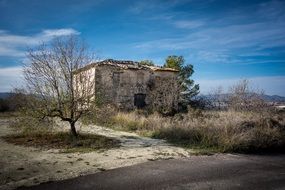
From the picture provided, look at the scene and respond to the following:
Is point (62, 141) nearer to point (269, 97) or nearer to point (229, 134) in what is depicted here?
point (229, 134)

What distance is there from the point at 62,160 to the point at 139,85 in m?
21.7

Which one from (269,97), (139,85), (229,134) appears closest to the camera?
(229,134)

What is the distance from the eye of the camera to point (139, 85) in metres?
30.8

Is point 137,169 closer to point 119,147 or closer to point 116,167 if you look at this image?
point 116,167

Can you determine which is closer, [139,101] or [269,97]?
[269,97]

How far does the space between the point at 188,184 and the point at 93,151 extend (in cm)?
468

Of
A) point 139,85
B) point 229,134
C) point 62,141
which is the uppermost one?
point 139,85

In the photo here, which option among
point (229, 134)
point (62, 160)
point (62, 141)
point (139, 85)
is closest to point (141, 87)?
point (139, 85)

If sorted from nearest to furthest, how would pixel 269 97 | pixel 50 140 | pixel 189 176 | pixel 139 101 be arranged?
pixel 189 176
pixel 50 140
pixel 269 97
pixel 139 101

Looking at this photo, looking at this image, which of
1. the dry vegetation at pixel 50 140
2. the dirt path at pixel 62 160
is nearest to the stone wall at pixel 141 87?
the dry vegetation at pixel 50 140

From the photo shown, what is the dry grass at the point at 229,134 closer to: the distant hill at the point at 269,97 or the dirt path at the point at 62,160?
the dirt path at the point at 62,160

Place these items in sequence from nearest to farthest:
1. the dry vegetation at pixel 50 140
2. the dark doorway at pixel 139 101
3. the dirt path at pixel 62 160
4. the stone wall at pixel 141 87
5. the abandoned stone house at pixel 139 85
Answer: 1. the dirt path at pixel 62 160
2. the dry vegetation at pixel 50 140
3. the stone wall at pixel 141 87
4. the abandoned stone house at pixel 139 85
5. the dark doorway at pixel 139 101

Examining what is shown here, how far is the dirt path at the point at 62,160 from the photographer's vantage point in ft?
24.7

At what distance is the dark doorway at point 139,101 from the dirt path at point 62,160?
17.5 m
